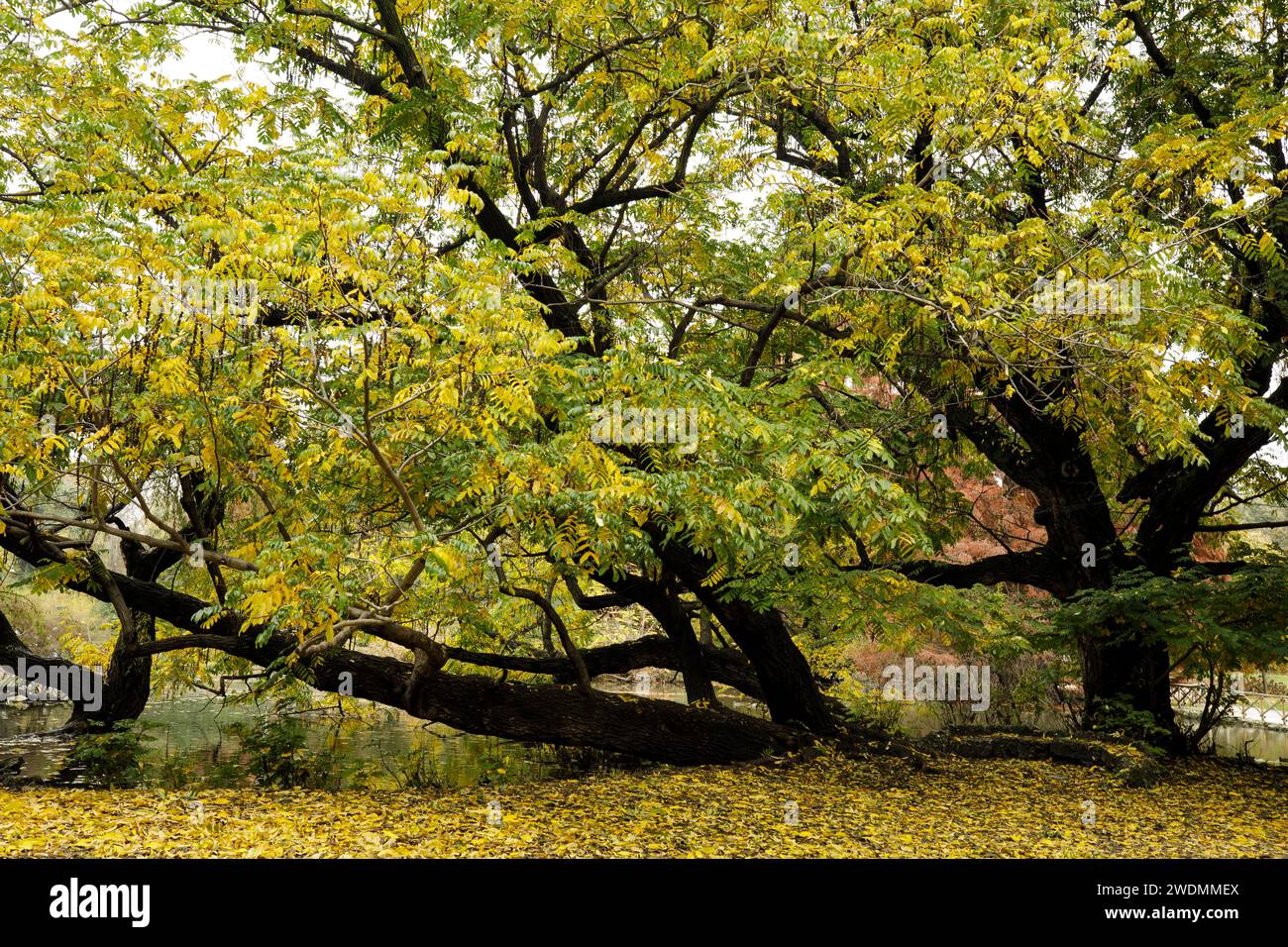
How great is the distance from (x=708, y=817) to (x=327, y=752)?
21.4 ft

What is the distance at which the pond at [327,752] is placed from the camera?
9734mm

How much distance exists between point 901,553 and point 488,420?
5.38m

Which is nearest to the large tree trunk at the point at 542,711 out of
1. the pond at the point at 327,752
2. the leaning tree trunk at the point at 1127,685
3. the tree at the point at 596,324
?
the tree at the point at 596,324

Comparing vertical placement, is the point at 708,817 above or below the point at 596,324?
below

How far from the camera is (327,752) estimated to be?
11.6 metres

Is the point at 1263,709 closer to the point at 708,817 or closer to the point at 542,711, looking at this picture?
the point at 542,711

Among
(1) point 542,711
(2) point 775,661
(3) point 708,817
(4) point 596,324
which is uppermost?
(4) point 596,324

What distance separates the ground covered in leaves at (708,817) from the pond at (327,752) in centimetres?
154

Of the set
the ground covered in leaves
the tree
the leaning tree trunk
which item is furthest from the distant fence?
the ground covered in leaves

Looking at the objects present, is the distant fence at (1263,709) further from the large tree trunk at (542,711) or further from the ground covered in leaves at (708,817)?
the large tree trunk at (542,711)

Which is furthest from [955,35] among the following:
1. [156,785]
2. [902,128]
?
[156,785]

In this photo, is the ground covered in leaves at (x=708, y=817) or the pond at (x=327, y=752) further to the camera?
the pond at (x=327, y=752)

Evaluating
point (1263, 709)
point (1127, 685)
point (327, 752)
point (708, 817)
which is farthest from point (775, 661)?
point (1263, 709)

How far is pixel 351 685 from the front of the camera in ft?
28.8
